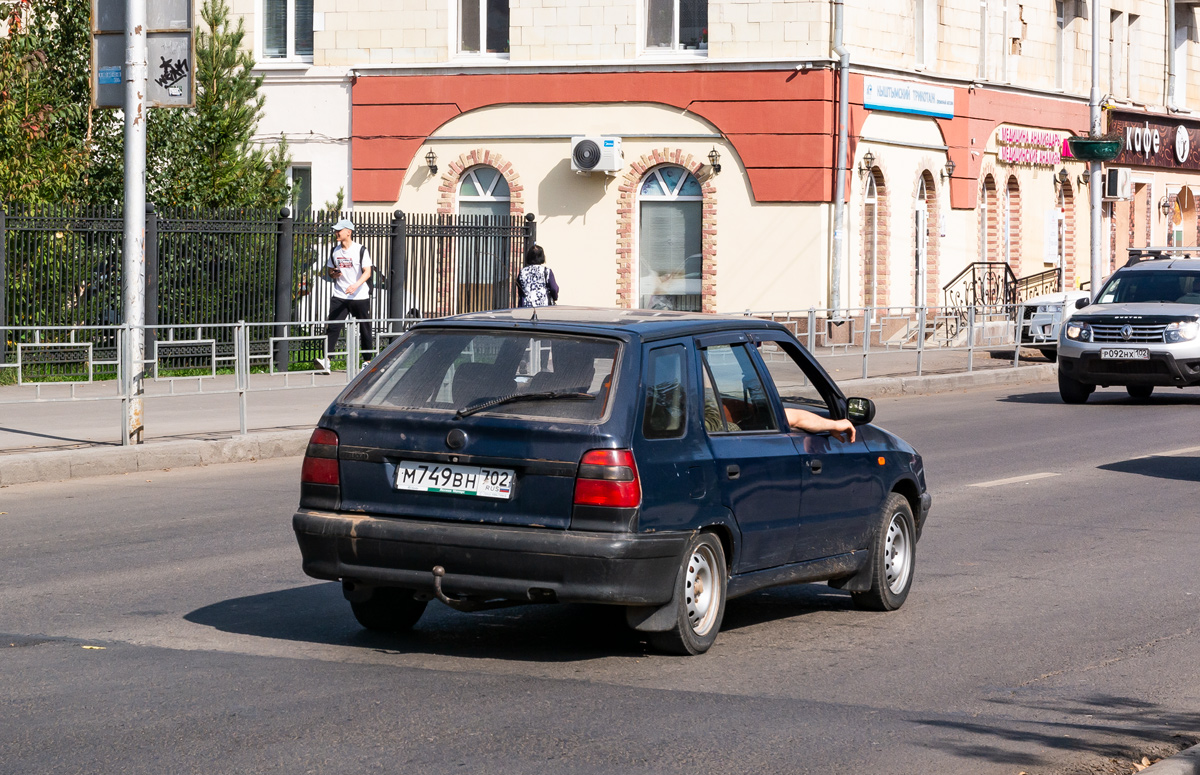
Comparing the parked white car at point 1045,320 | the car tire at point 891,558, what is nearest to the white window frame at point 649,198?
the parked white car at point 1045,320

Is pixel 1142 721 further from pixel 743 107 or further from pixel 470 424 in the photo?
pixel 743 107

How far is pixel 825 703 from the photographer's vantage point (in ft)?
21.0

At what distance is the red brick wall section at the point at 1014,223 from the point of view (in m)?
38.0

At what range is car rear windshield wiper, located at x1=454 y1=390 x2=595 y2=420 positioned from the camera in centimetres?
687

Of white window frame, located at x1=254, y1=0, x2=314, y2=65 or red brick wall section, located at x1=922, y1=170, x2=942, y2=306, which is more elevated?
white window frame, located at x1=254, y1=0, x2=314, y2=65

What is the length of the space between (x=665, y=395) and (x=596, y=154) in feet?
79.5

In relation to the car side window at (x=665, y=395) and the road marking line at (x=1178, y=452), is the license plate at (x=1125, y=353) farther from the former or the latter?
the car side window at (x=665, y=395)

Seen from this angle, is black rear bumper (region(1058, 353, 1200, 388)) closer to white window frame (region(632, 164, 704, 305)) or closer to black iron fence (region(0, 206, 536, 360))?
black iron fence (region(0, 206, 536, 360))

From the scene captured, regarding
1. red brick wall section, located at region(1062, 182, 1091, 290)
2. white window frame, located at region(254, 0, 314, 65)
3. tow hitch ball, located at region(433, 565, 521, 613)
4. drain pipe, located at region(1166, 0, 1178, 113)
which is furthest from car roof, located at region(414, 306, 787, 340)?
drain pipe, located at region(1166, 0, 1178, 113)

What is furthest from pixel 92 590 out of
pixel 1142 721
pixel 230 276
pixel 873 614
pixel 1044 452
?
pixel 230 276

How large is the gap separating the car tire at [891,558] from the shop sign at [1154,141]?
35.5m

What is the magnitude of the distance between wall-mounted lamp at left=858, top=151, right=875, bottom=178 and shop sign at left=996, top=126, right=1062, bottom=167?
6.17m

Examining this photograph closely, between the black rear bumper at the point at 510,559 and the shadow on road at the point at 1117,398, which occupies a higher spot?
the shadow on road at the point at 1117,398

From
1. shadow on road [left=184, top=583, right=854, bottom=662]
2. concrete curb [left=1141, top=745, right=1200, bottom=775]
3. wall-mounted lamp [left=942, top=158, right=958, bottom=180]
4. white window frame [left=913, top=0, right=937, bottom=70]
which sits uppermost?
white window frame [left=913, top=0, right=937, bottom=70]
